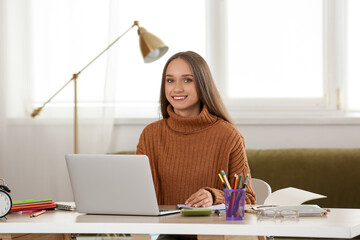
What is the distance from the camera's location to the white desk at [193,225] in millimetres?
1563

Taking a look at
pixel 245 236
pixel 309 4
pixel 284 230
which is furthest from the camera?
pixel 309 4

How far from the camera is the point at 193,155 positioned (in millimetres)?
2369

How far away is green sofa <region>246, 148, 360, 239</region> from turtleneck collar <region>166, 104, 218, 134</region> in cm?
95

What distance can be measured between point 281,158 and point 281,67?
653 mm

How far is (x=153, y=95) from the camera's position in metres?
3.75

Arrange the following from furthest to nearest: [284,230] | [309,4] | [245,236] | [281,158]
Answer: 1. [309,4]
2. [281,158]
3. [245,236]
4. [284,230]

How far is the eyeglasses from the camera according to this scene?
1.69 m

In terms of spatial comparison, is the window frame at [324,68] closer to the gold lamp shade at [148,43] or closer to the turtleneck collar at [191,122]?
the gold lamp shade at [148,43]

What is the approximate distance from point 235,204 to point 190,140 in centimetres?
72

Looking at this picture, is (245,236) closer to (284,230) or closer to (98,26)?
(284,230)

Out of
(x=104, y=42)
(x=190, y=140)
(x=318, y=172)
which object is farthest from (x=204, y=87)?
(x=104, y=42)

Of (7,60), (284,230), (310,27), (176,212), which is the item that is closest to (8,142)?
(7,60)

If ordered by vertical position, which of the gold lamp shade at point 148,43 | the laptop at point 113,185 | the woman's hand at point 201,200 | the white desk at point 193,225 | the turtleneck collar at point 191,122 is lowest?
the white desk at point 193,225

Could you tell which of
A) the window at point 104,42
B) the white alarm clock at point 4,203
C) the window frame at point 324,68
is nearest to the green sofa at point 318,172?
the window frame at point 324,68
